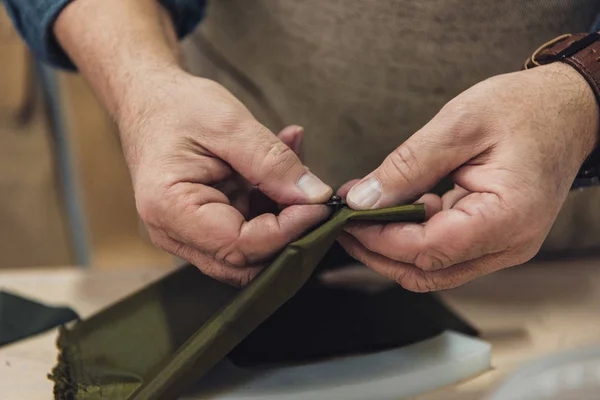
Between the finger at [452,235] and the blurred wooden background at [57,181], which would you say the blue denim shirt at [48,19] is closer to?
the finger at [452,235]

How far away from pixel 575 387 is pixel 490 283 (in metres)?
0.31

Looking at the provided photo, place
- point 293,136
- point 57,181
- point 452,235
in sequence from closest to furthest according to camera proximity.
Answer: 1. point 452,235
2. point 293,136
3. point 57,181

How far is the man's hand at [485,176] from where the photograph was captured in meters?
0.44

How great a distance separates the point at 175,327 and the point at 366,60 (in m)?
0.32

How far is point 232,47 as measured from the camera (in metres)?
0.74

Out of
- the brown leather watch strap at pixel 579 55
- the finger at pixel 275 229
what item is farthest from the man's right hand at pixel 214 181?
the brown leather watch strap at pixel 579 55

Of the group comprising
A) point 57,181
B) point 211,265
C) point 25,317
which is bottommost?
point 57,181

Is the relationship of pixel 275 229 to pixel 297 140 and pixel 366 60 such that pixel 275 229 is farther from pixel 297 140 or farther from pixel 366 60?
pixel 366 60

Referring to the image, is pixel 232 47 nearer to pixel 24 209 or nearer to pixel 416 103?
pixel 416 103

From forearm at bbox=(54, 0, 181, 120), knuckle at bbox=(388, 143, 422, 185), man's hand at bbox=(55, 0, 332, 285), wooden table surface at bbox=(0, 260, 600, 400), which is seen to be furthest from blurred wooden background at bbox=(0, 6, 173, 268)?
knuckle at bbox=(388, 143, 422, 185)

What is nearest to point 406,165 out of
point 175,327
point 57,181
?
point 175,327

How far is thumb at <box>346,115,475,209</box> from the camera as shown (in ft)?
1.47

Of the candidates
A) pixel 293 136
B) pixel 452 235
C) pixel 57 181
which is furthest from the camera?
pixel 57 181

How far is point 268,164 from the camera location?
1.52 feet
